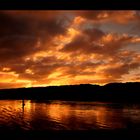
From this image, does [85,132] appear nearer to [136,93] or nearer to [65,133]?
[65,133]

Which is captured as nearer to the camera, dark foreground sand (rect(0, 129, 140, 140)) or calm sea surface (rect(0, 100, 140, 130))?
dark foreground sand (rect(0, 129, 140, 140))

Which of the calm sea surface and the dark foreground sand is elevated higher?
the dark foreground sand

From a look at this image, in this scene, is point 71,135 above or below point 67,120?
above

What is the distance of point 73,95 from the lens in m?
200

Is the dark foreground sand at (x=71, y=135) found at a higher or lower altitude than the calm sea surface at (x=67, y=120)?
higher

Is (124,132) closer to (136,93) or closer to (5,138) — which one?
(5,138)

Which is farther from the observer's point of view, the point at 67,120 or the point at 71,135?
the point at 67,120

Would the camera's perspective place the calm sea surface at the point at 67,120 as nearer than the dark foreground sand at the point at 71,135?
No
